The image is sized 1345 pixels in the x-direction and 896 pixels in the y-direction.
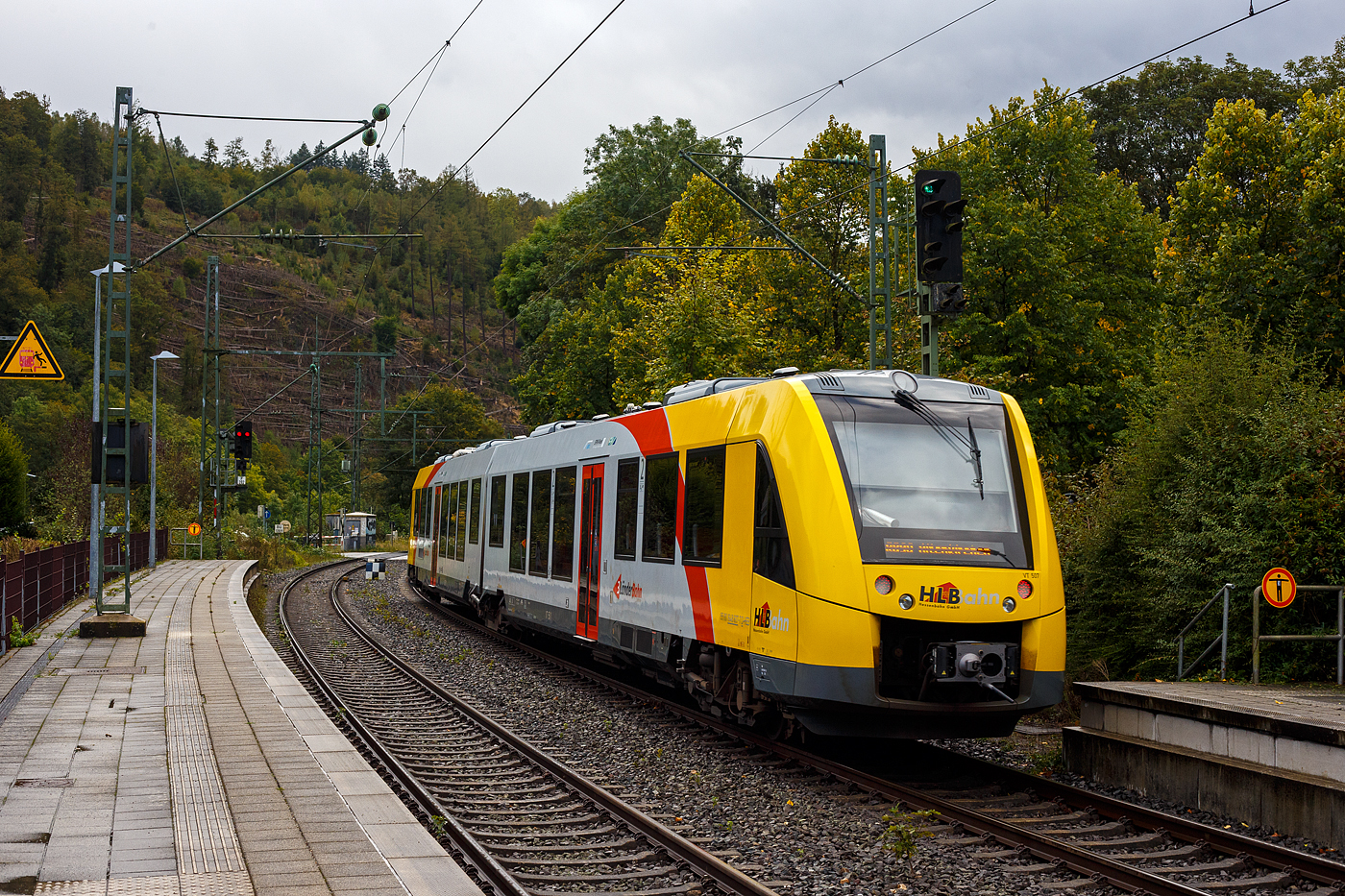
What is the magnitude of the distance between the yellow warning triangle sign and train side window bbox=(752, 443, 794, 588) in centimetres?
742

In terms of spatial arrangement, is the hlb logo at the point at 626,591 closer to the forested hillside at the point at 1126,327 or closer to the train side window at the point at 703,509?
the train side window at the point at 703,509

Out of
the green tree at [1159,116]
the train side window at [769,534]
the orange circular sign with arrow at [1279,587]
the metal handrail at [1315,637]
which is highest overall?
the green tree at [1159,116]

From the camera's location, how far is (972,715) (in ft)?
30.7

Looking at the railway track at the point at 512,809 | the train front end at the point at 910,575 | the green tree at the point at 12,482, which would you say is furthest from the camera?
the green tree at the point at 12,482

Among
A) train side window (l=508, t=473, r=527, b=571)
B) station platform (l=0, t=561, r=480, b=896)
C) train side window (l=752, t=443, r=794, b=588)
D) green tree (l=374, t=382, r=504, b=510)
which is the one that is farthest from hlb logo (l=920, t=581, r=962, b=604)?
green tree (l=374, t=382, r=504, b=510)

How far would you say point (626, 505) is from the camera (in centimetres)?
1385

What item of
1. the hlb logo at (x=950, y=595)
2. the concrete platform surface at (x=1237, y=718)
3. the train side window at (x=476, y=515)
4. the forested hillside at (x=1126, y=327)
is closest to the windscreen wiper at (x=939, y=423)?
the hlb logo at (x=950, y=595)

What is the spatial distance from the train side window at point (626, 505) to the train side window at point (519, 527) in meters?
4.67

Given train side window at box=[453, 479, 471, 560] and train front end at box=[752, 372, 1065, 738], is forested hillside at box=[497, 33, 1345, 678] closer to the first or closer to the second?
train front end at box=[752, 372, 1065, 738]

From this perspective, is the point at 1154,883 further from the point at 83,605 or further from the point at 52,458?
the point at 52,458

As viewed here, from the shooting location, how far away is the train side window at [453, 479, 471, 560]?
23.9 metres

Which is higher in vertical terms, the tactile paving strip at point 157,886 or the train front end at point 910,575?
the train front end at point 910,575

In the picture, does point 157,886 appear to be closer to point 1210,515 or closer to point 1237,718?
point 1237,718

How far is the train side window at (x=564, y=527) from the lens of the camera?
1603cm
